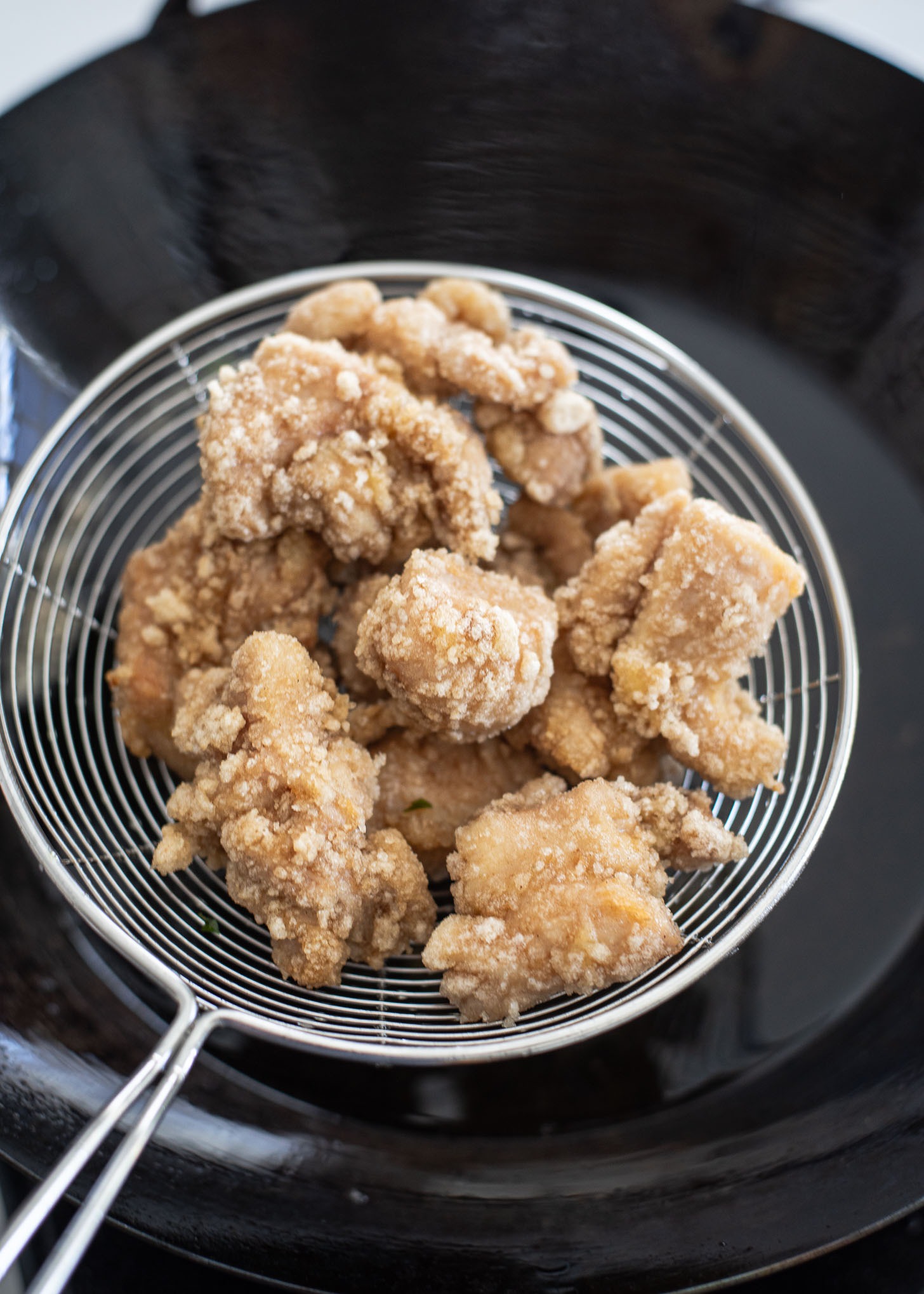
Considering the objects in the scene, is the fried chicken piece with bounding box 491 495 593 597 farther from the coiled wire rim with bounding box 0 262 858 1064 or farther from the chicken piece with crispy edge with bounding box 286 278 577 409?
the coiled wire rim with bounding box 0 262 858 1064

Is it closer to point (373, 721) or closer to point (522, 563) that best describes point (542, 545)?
point (522, 563)

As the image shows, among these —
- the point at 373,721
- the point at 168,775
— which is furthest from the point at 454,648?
the point at 168,775

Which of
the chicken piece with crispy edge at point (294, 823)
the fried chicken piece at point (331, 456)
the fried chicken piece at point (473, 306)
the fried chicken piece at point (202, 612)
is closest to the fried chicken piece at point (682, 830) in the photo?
the chicken piece with crispy edge at point (294, 823)

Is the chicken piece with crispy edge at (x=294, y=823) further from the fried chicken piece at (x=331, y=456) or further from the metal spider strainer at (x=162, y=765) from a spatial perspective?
the fried chicken piece at (x=331, y=456)

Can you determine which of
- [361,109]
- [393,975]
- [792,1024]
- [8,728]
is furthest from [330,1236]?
[361,109]

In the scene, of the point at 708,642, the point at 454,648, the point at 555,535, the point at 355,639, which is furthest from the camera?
the point at 555,535

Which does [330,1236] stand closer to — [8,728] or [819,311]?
[8,728]
